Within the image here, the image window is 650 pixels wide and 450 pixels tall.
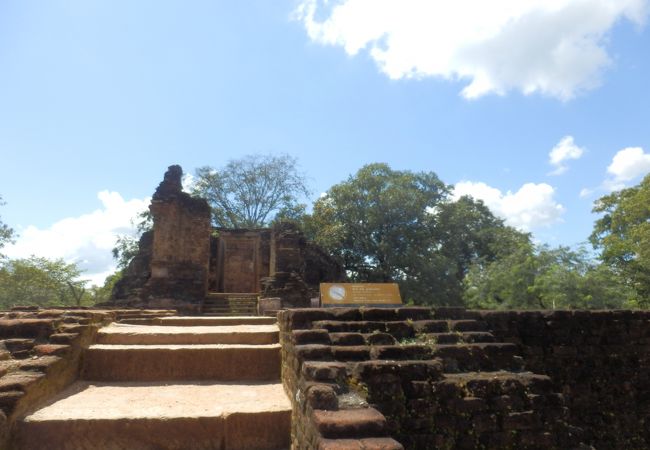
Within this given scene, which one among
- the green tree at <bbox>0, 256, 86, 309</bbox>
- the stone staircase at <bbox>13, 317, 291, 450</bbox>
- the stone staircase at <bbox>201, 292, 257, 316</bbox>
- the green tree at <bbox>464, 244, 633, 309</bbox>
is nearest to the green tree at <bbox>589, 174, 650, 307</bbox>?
the green tree at <bbox>464, 244, 633, 309</bbox>

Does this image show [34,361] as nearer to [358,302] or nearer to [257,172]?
[358,302]

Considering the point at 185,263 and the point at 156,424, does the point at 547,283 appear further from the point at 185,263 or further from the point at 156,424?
the point at 156,424

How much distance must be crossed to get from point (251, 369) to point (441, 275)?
21.7 meters

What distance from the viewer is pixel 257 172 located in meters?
30.6

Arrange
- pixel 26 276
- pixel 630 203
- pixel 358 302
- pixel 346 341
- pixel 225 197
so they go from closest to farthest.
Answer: pixel 346 341, pixel 358 302, pixel 630 203, pixel 26 276, pixel 225 197

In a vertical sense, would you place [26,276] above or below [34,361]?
above

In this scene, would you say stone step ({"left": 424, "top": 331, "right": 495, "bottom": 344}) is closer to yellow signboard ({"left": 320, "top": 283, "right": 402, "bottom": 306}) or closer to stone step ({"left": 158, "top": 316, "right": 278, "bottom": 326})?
stone step ({"left": 158, "top": 316, "right": 278, "bottom": 326})

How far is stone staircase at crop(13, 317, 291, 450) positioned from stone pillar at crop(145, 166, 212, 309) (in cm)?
732

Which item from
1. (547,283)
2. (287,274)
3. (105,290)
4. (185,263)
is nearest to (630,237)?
Answer: (547,283)

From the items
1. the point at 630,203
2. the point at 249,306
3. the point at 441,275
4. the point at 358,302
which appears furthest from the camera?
the point at 441,275

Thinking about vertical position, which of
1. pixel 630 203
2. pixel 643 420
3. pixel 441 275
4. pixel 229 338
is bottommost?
pixel 643 420

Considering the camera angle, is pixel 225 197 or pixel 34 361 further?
pixel 225 197

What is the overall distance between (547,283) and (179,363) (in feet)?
47.6

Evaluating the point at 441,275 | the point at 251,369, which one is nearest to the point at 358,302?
the point at 251,369
